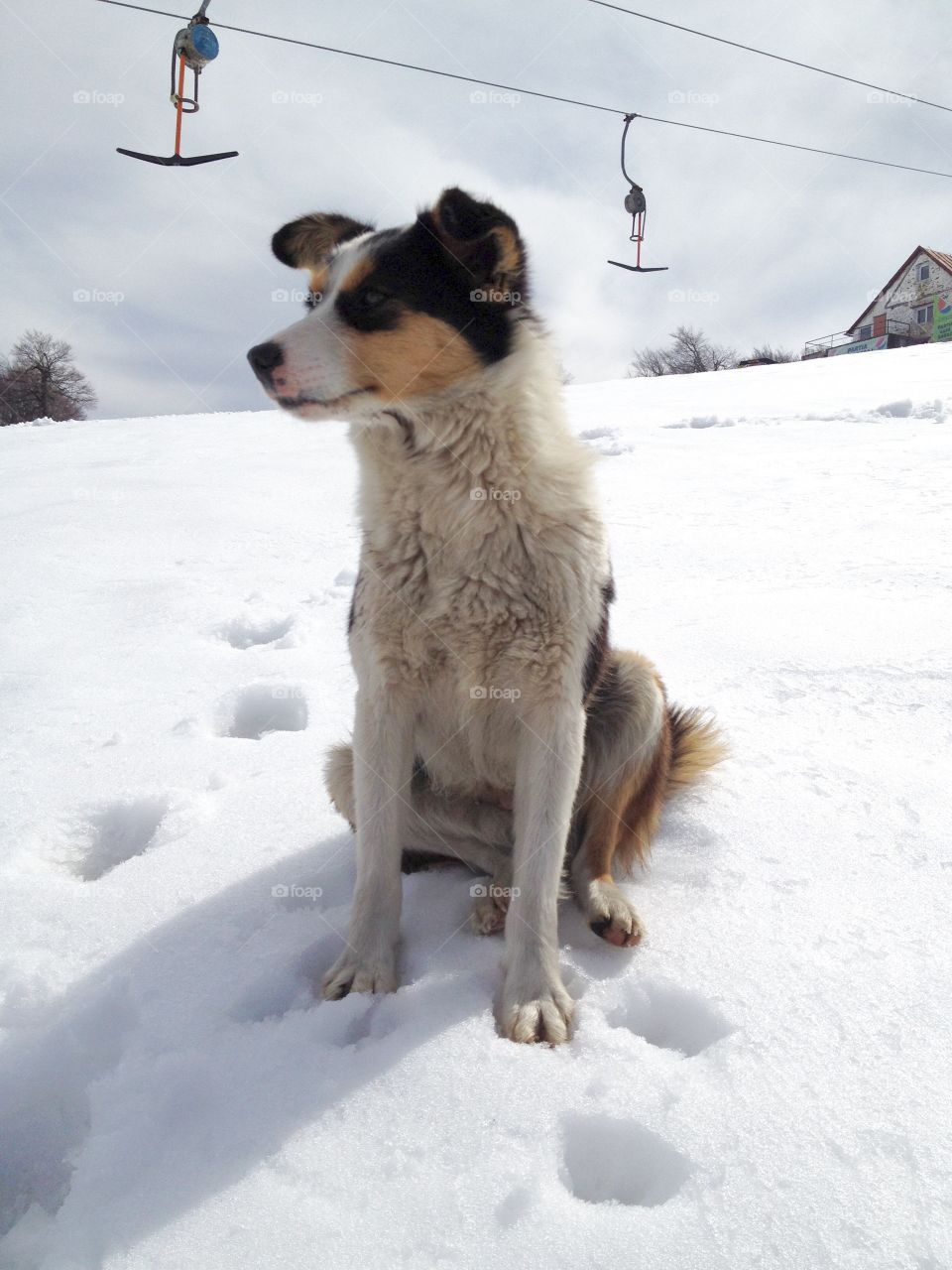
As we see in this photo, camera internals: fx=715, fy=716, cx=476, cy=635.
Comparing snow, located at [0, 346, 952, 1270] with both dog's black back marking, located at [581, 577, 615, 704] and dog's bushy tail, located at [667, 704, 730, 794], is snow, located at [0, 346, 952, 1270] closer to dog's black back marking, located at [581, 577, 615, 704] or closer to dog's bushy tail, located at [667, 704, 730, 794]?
dog's bushy tail, located at [667, 704, 730, 794]

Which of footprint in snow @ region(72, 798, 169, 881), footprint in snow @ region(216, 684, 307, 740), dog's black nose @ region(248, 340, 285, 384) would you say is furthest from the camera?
footprint in snow @ region(216, 684, 307, 740)

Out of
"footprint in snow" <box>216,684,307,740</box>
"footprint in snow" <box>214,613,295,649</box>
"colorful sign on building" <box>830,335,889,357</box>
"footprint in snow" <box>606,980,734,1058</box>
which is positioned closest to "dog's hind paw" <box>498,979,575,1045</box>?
"footprint in snow" <box>606,980,734,1058</box>

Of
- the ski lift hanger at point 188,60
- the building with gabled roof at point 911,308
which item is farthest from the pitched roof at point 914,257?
the ski lift hanger at point 188,60

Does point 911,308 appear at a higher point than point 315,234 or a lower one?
higher

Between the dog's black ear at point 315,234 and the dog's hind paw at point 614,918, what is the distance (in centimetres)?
244

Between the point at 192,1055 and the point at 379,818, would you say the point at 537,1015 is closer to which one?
the point at 379,818

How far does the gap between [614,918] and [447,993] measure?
1.63ft

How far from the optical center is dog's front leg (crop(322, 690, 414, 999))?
1.85 m

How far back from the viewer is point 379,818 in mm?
1946

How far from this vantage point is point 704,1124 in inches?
51.6

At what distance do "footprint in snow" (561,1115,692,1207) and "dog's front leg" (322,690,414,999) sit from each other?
63 cm

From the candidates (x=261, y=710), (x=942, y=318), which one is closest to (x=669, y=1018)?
(x=261, y=710)

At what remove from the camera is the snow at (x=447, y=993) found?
119 cm

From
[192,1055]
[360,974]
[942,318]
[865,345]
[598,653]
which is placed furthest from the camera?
[865,345]
